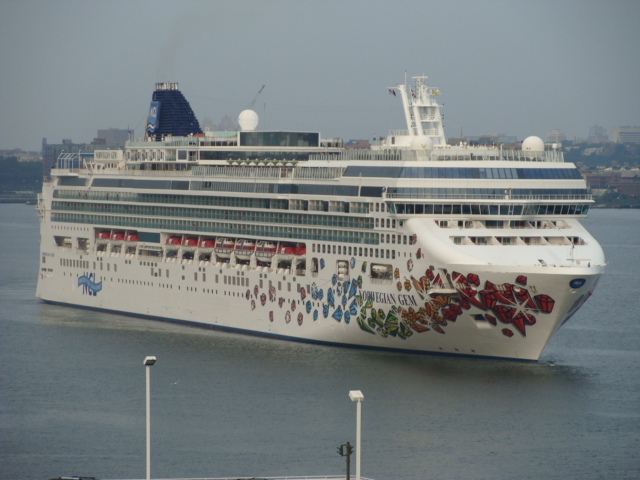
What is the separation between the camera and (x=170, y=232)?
2525 inches

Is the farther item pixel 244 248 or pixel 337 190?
pixel 244 248

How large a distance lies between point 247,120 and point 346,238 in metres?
14.5

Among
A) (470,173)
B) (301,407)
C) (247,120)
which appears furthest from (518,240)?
(247,120)

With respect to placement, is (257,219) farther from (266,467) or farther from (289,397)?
(266,467)

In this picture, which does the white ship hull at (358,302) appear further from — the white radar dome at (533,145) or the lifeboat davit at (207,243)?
the white radar dome at (533,145)

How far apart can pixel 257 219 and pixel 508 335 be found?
13886mm

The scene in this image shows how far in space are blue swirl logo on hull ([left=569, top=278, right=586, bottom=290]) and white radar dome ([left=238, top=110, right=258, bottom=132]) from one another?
2310cm

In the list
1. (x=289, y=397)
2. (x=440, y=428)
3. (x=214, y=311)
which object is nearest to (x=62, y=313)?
(x=214, y=311)

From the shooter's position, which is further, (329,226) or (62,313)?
(62,313)

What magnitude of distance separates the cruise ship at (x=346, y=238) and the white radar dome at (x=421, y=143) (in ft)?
0.41

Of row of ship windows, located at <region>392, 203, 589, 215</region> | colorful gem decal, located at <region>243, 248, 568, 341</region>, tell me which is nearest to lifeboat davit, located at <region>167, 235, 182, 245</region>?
colorful gem decal, located at <region>243, 248, 568, 341</region>

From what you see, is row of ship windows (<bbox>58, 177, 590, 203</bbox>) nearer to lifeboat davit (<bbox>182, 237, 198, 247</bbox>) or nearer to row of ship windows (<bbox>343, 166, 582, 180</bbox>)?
row of ship windows (<bbox>343, 166, 582, 180</bbox>)

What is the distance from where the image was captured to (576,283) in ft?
A: 161

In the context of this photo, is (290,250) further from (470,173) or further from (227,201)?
(470,173)
